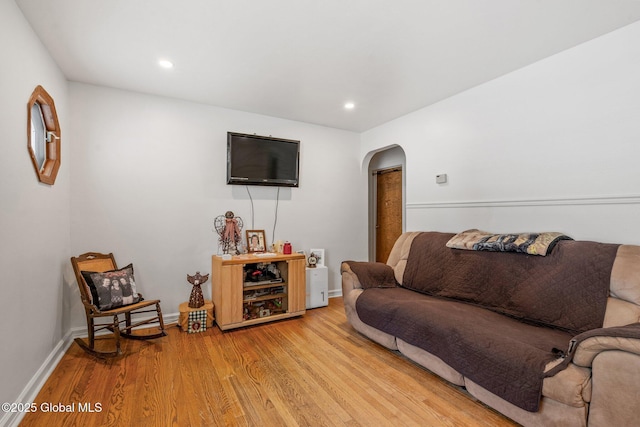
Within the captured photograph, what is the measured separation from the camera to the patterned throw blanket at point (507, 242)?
2.21 m

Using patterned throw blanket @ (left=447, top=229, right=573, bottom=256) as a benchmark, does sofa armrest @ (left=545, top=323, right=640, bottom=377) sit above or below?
below

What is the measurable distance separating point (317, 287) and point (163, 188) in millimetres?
2233

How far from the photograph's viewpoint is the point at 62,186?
266 centimetres

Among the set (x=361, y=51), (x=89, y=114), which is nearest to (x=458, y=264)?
(x=361, y=51)

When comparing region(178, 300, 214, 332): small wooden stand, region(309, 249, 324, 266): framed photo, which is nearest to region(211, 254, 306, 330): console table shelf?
region(178, 300, 214, 332): small wooden stand

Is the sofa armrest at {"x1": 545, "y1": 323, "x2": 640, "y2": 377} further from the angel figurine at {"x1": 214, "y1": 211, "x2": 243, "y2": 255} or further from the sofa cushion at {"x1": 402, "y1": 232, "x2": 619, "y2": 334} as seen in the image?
the angel figurine at {"x1": 214, "y1": 211, "x2": 243, "y2": 255}

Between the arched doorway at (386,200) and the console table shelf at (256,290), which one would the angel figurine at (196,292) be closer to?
the console table shelf at (256,290)

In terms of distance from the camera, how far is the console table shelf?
10.0 feet

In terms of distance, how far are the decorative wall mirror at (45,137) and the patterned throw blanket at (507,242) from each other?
3.54 m

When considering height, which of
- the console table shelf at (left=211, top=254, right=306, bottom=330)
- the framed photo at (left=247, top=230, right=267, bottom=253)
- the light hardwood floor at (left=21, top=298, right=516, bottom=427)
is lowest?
the light hardwood floor at (left=21, top=298, right=516, bottom=427)

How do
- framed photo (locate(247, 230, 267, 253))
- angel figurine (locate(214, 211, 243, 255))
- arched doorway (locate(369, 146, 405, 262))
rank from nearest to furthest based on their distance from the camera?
angel figurine (locate(214, 211, 243, 255))
framed photo (locate(247, 230, 267, 253))
arched doorway (locate(369, 146, 405, 262))

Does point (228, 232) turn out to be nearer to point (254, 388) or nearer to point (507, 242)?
point (254, 388)

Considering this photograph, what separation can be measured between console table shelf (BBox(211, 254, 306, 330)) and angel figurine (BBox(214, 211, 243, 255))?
19 cm

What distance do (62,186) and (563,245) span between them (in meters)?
4.25
